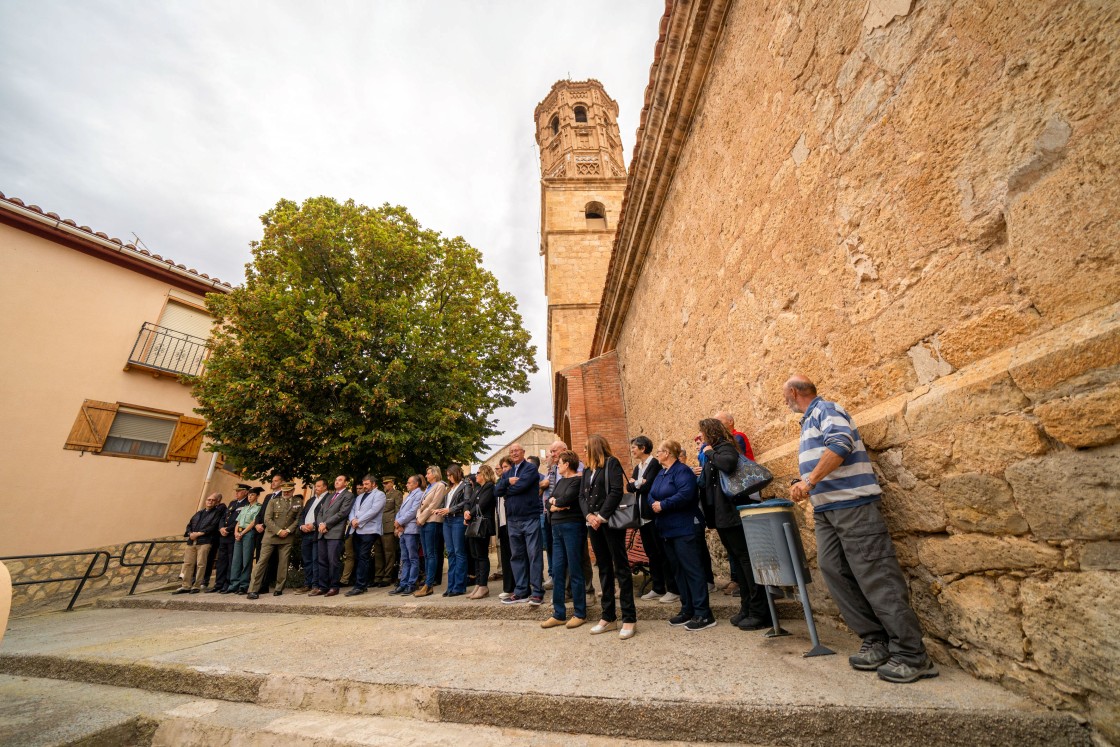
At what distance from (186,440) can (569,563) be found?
12.6 meters

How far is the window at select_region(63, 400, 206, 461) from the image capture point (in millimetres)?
9695

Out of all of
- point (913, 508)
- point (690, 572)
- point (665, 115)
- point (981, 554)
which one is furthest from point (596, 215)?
point (981, 554)

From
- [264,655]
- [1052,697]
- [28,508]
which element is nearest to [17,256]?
[28,508]

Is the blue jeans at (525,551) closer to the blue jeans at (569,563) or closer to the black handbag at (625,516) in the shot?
the blue jeans at (569,563)

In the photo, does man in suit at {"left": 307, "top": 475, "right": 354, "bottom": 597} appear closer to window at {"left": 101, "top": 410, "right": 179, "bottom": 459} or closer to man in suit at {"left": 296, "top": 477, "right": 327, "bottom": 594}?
man in suit at {"left": 296, "top": 477, "right": 327, "bottom": 594}

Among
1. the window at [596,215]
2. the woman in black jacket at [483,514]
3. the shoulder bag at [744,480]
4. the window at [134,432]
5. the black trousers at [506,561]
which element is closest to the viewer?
the shoulder bag at [744,480]

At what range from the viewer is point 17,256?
941 centimetres

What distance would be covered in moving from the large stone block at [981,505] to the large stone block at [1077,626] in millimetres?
223

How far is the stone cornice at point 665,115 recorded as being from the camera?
4332mm

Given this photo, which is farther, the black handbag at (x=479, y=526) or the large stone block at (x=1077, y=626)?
the black handbag at (x=479, y=526)

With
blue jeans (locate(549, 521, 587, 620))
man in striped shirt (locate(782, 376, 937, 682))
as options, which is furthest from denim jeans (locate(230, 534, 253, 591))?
man in striped shirt (locate(782, 376, 937, 682))

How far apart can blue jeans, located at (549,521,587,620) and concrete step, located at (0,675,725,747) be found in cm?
161

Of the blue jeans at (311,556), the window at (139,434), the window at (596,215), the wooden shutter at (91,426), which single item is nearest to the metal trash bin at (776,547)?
the blue jeans at (311,556)

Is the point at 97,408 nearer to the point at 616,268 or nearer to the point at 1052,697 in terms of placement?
the point at 616,268
